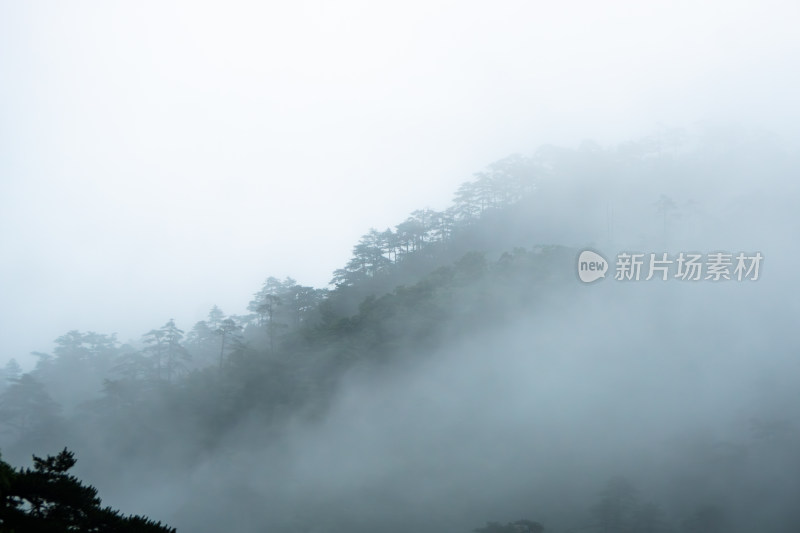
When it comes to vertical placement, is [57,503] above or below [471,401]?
below

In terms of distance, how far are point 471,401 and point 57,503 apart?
118 feet

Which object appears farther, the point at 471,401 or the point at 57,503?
the point at 471,401

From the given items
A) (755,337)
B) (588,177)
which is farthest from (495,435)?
(588,177)

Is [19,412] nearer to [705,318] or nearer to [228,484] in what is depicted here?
[228,484]

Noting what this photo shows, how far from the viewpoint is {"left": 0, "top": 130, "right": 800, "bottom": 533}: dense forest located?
113ft

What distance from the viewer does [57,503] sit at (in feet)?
43.9

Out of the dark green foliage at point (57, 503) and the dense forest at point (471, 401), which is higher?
the dense forest at point (471, 401)

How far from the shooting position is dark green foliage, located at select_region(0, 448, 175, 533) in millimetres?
12359

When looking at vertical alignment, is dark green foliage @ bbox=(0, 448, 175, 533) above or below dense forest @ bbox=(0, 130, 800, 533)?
below

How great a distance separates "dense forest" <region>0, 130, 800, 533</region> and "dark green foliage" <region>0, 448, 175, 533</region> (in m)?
20.4

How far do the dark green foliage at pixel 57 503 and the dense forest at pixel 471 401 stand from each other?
20.4 m

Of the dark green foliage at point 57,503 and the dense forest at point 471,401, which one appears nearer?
the dark green foliage at point 57,503

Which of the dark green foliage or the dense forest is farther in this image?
the dense forest

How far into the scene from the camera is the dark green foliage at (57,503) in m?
12.4
